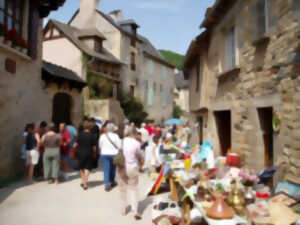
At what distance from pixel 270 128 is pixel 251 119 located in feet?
1.36

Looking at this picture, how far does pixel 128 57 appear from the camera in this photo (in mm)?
22734

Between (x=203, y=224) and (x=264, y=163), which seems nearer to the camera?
(x=203, y=224)

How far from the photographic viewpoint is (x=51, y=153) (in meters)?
6.53

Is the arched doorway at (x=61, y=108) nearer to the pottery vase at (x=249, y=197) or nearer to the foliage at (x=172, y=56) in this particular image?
the pottery vase at (x=249, y=197)

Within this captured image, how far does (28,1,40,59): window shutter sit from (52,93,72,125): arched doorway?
2.57m

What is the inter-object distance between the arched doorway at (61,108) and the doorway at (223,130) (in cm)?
659

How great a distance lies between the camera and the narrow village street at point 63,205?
4.41 m

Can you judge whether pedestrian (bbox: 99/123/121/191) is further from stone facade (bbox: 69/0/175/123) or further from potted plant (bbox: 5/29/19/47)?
stone facade (bbox: 69/0/175/123)

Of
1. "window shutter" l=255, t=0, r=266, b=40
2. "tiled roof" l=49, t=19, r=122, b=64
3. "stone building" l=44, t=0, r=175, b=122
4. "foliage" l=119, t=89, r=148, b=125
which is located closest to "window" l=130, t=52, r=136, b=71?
"stone building" l=44, t=0, r=175, b=122

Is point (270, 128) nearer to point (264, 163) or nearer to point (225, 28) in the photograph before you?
point (264, 163)

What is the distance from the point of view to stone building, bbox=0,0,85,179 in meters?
7.03

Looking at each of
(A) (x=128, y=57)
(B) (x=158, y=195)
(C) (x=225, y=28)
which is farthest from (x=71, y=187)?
(A) (x=128, y=57)

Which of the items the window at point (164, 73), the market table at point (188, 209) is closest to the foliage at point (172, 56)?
the window at point (164, 73)

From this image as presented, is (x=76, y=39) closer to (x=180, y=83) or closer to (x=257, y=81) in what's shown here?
(x=257, y=81)
